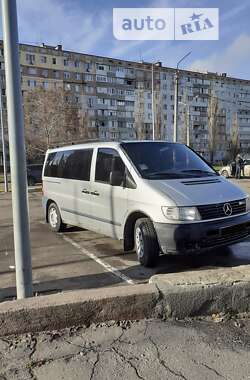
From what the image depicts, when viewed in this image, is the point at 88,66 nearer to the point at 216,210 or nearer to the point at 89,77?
the point at 89,77

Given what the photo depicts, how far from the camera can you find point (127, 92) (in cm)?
8919

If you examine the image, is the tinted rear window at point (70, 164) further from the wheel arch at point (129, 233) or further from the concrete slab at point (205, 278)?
the concrete slab at point (205, 278)

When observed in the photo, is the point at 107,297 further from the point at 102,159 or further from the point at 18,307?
the point at 102,159

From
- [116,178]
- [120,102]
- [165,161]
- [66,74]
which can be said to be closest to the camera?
[116,178]

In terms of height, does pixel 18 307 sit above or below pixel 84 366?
above

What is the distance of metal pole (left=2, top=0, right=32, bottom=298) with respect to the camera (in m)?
3.79

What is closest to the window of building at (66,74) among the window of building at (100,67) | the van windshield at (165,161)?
the window of building at (100,67)

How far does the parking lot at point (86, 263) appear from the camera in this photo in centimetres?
543

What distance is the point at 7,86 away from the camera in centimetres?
387

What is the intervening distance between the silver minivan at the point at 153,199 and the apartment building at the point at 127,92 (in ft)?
203

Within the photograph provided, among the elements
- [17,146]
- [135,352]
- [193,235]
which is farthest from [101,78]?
[135,352]

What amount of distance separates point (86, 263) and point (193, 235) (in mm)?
1800

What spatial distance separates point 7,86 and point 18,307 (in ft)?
6.58

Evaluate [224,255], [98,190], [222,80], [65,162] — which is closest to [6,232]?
[65,162]
